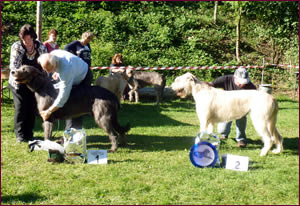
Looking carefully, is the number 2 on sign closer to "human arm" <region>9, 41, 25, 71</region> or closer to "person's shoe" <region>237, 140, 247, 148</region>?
"person's shoe" <region>237, 140, 247, 148</region>

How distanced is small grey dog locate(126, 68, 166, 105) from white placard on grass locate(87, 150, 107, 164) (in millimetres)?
5358

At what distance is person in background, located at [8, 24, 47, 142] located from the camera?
4938 millimetres

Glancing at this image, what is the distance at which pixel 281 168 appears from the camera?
4254 millimetres

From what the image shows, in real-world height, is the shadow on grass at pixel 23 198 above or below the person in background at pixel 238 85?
below

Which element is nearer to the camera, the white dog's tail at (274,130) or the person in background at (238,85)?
the white dog's tail at (274,130)

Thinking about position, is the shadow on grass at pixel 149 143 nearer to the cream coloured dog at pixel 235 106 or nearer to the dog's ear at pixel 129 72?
the cream coloured dog at pixel 235 106

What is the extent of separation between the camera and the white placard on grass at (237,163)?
4152mm

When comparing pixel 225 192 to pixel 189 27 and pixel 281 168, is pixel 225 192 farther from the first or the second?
pixel 189 27

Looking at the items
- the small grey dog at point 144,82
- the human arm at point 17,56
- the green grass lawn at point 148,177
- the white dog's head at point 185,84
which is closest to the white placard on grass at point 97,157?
the green grass lawn at point 148,177

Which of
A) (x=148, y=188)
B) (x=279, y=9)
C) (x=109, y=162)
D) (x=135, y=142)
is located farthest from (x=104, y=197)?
(x=279, y=9)

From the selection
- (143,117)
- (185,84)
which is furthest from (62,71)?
Result: (143,117)

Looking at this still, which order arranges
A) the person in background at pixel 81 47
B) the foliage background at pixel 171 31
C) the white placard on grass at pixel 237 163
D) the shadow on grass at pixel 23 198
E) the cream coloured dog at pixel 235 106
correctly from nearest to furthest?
the shadow on grass at pixel 23 198, the white placard on grass at pixel 237 163, the cream coloured dog at pixel 235 106, the person in background at pixel 81 47, the foliage background at pixel 171 31

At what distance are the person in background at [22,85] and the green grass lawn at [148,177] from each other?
0.93 feet

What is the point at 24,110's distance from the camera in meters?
5.29
